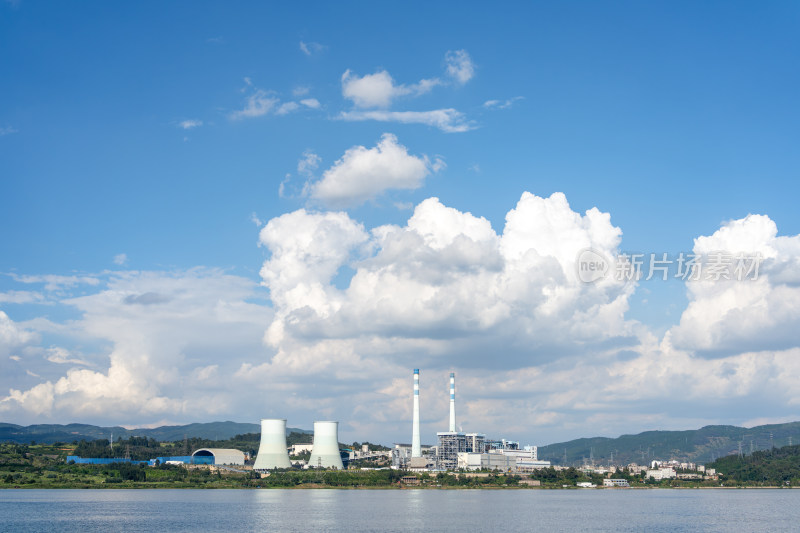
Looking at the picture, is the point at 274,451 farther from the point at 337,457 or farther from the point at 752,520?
the point at 752,520

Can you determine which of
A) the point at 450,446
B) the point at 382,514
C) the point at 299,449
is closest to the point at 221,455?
the point at 299,449

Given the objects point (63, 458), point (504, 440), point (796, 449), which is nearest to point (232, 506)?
point (63, 458)

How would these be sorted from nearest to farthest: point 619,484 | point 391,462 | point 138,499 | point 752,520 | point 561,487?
point 752,520, point 138,499, point 561,487, point 619,484, point 391,462

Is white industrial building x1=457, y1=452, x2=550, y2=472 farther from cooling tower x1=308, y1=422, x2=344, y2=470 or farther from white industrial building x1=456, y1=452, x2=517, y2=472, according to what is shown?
cooling tower x1=308, y1=422, x2=344, y2=470

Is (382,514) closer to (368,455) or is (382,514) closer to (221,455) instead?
(221,455)

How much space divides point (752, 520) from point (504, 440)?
115 metres

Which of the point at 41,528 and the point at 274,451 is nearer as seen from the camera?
the point at 41,528

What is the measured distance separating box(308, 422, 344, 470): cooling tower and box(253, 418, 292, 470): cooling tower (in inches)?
207

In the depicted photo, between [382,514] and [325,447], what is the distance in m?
59.9

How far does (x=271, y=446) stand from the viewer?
129750mm

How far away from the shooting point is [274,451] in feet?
426

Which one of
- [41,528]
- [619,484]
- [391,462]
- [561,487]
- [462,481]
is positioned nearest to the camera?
[41,528]

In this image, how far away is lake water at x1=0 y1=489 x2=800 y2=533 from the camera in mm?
61125

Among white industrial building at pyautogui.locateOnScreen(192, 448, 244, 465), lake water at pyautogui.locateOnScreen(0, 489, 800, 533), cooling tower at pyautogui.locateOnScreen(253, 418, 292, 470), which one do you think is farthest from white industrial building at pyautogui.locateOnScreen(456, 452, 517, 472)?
lake water at pyautogui.locateOnScreen(0, 489, 800, 533)
